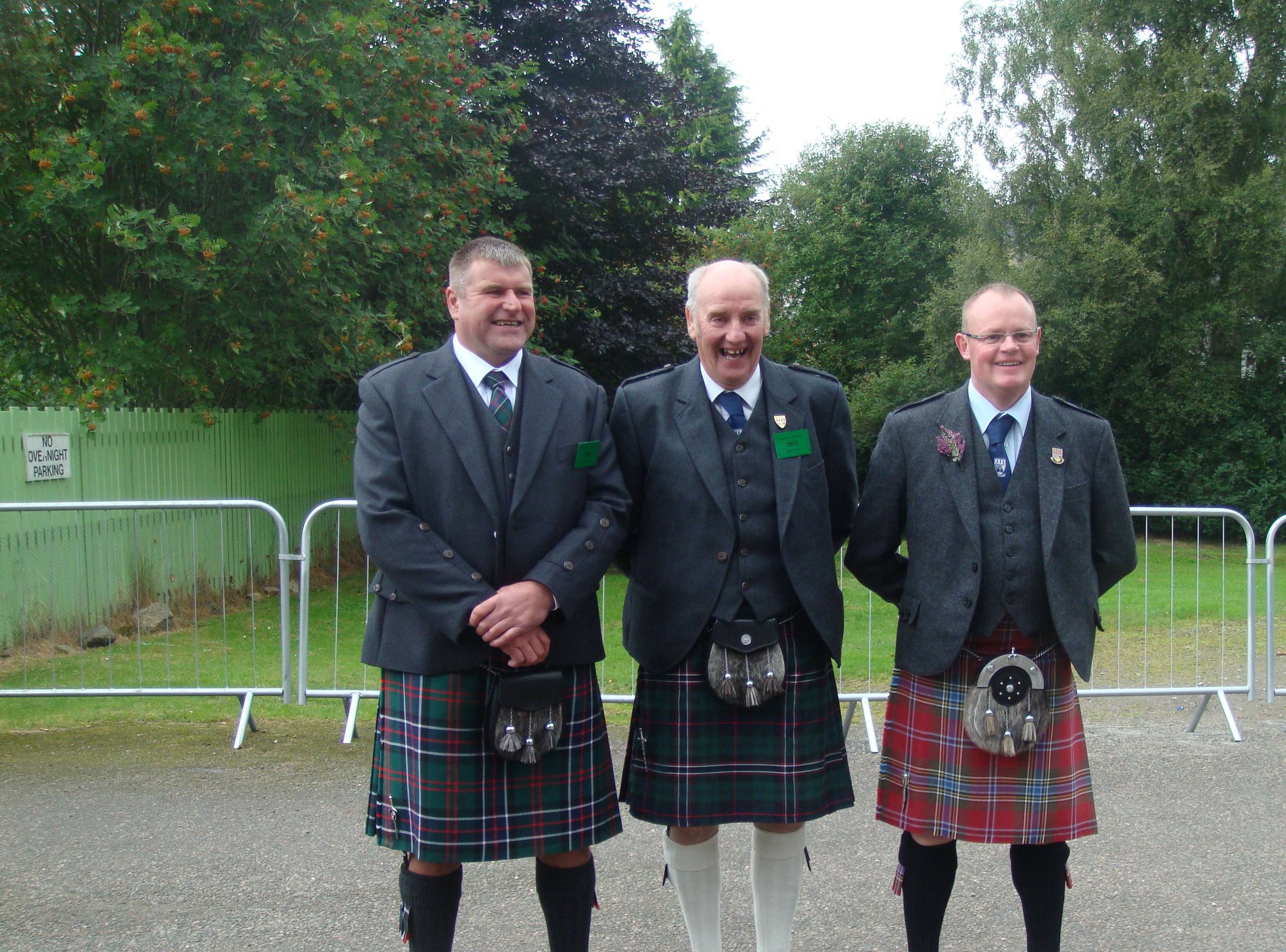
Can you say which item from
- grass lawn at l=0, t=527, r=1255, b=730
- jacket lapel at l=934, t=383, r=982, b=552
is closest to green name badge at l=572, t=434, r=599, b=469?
jacket lapel at l=934, t=383, r=982, b=552

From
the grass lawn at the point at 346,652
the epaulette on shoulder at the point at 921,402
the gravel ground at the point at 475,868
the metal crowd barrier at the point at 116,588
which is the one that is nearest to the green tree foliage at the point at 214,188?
the metal crowd barrier at the point at 116,588

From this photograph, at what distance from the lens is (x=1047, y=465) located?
275 cm

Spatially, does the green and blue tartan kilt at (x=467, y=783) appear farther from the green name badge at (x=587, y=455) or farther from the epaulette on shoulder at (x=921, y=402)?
the epaulette on shoulder at (x=921, y=402)

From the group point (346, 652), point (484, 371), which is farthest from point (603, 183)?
point (484, 371)

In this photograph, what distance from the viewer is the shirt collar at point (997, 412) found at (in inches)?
111

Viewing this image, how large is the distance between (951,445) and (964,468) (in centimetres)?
7

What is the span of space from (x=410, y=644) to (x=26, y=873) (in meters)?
2.05

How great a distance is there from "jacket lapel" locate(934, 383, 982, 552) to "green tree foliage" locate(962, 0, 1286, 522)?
1636 cm

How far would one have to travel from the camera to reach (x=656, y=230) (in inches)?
601

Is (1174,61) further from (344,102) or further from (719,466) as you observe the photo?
(719,466)

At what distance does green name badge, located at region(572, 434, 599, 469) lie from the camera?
2682 mm

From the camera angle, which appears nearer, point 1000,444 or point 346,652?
point 1000,444

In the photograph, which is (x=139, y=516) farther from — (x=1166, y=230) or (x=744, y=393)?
(x=1166, y=230)

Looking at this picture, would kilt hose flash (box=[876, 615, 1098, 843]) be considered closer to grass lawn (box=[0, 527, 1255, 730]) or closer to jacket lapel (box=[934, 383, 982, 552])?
jacket lapel (box=[934, 383, 982, 552])
